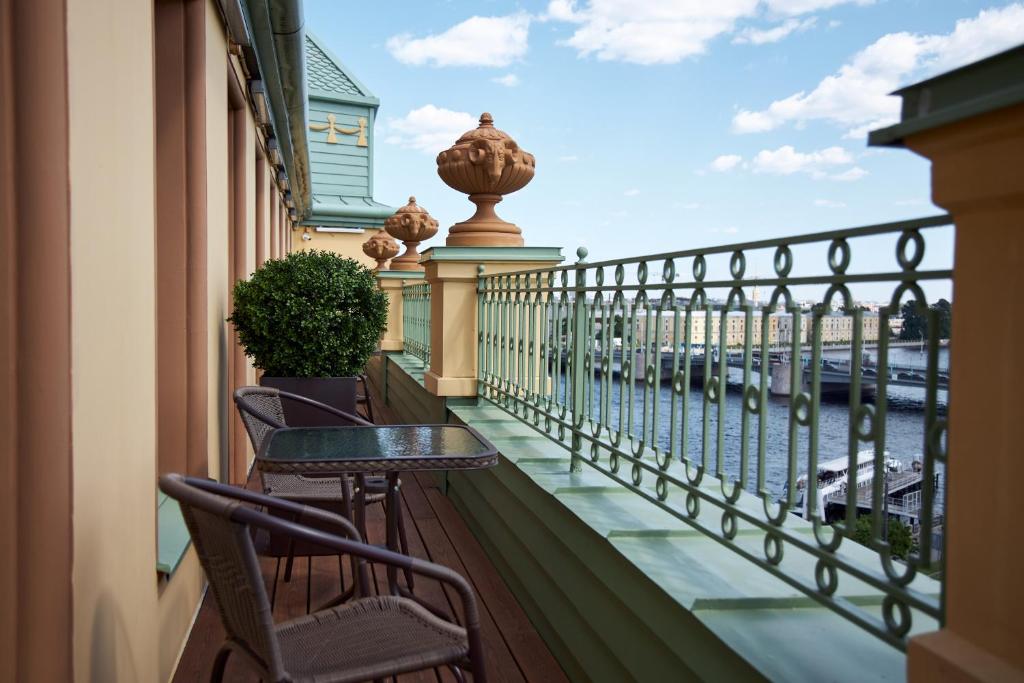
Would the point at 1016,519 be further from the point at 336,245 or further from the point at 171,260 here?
the point at 336,245

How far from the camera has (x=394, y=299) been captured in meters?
10.8

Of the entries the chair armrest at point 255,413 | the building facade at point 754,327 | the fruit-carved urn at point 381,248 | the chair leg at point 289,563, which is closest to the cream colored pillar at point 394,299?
the fruit-carved urn at point 381,248

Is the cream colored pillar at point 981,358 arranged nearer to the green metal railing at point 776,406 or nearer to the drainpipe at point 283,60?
the green metal railing at point 776,406

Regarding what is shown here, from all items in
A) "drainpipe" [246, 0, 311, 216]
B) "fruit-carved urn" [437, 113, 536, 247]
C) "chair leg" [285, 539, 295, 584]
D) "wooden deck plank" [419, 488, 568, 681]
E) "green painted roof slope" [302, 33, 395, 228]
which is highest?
"green painted roof slope" [302, 33, 395, 228]

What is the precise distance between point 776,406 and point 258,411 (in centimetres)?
213

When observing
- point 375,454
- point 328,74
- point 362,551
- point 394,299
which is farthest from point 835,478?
point 328,74

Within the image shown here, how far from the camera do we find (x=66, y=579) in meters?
1.68

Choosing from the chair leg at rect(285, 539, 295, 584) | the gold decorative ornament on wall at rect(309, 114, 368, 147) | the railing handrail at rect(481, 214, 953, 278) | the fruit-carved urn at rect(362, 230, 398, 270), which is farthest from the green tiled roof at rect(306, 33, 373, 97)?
the railing handrail at rect(481, 214, 953, 278)

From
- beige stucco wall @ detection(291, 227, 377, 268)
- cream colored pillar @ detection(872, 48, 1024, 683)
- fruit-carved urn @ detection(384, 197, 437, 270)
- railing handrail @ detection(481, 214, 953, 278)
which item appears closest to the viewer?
cream colored pillar @ detection(872, 48, 1024, 683)

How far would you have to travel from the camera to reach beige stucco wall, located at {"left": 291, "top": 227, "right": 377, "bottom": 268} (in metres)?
17.9

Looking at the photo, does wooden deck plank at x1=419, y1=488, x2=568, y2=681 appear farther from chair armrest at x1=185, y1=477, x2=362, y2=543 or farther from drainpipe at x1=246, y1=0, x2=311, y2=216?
drainpipe at x1=246, y1=0, x2=311, y2=216

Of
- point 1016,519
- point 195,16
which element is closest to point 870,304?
point 1016,519

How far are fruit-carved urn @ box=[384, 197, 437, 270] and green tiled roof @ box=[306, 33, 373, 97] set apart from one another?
9.08m

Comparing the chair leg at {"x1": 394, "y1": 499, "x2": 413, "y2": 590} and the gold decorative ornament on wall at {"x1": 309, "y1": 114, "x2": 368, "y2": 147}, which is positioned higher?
the gold decorative ornament on wall at {"x1": 309, "y1": 114, "x2": 368, "y2": 147}
